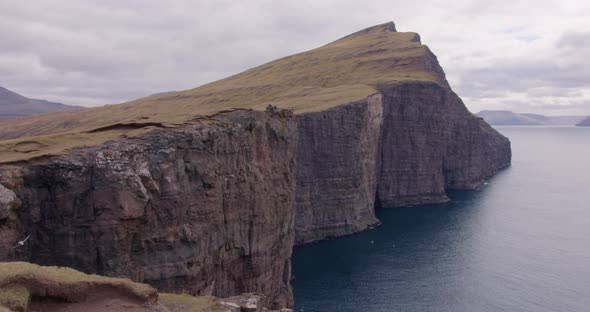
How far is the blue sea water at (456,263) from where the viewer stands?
3049 inches

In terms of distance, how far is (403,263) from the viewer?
96750 mm

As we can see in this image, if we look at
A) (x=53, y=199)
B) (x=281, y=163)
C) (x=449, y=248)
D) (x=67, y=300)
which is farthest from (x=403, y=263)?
(x=67, y=300)

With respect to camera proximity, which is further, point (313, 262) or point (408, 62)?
point (408, 62)

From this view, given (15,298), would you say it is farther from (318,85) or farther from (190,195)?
(318,85)

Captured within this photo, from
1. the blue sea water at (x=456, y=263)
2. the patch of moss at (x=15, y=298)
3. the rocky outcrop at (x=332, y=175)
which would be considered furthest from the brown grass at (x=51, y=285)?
the rocky outcrop at (x=332, y=175)

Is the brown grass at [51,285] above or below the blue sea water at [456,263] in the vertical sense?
above

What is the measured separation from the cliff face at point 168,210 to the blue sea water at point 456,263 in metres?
16.2

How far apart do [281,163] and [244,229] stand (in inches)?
593

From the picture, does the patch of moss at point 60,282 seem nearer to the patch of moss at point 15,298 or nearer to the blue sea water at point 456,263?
the patch of moss at point 15,298

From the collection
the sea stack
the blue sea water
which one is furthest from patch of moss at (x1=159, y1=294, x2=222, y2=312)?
the blue sea water

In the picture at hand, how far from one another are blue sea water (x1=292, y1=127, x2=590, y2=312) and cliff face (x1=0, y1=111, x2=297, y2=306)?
16187 mm

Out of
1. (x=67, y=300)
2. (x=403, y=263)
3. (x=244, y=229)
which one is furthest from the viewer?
(x=403, y=263)

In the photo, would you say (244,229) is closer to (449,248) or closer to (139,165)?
(139,165)

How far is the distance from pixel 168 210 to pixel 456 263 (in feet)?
208
